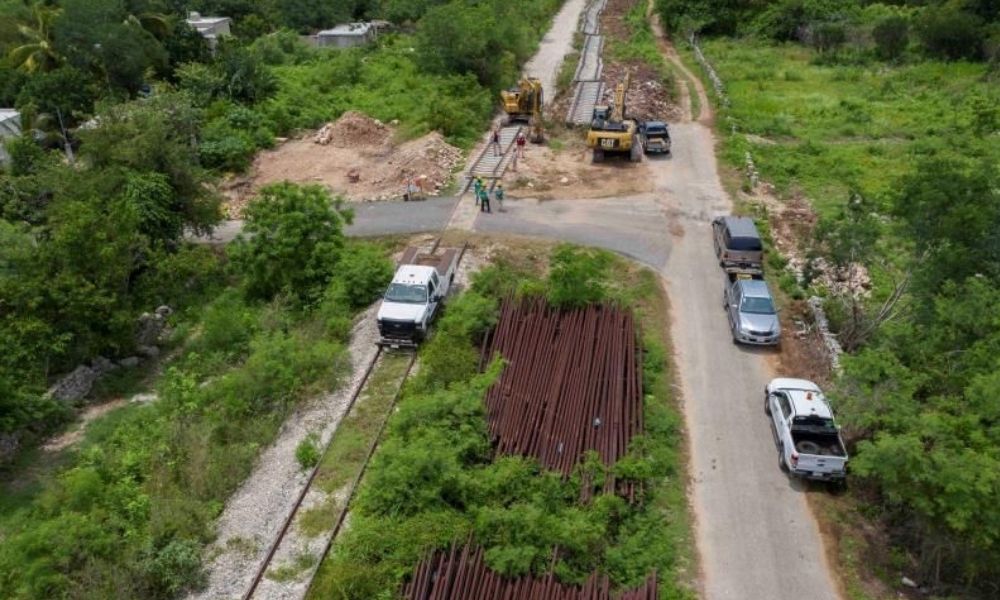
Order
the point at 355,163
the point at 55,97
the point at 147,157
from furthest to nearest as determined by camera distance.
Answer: the point at 55,97, the point at 355,163, the point at 147,157

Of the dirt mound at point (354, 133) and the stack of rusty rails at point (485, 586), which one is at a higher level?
the stack of rusty rails at point (485, 586)

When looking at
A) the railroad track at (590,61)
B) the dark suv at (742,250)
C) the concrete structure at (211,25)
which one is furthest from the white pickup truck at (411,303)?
the concrete structure at (211,25)

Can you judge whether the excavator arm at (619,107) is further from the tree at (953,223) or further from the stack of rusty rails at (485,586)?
the stack of rusty rails at (485,586)

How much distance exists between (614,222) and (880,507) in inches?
674

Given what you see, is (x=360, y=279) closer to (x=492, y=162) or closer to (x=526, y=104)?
(x=492, y=162)

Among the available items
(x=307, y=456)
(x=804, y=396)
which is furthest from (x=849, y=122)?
(x=307, y=456)

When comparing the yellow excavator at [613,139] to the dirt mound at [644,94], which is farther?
the dirt mound at [644,94]

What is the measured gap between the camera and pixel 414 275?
2480cm

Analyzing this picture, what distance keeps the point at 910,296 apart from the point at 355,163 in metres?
26.6

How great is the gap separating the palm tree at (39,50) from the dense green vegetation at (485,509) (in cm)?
4007

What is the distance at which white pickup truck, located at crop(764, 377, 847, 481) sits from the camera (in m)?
17.9

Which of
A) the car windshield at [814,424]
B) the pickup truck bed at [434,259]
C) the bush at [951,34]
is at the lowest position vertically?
the pickup truck bed at [434,259]

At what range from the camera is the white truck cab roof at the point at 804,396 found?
61.5 feet

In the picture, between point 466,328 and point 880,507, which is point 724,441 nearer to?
point 880,507
